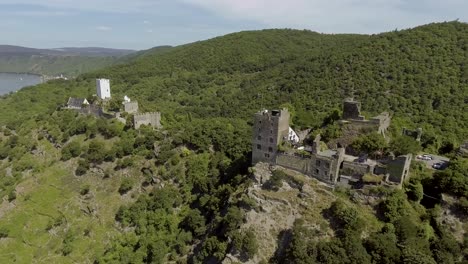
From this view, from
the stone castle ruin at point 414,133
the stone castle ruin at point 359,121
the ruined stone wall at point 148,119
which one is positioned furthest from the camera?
the ruined stone wall at point 148,119

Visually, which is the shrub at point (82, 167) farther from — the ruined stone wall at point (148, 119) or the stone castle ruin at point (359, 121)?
the stone castle ruin at point (359, 121)

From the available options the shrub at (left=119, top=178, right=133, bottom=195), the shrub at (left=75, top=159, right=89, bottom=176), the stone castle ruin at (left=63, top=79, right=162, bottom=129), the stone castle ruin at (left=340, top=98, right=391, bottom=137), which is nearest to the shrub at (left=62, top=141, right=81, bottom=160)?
the shrub at (left=75, top=159, right=89, bottom=176)

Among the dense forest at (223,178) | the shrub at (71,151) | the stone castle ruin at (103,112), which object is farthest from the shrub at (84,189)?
the stone castle ruin at (103,112)

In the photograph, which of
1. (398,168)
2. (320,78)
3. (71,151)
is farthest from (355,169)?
(320,78)

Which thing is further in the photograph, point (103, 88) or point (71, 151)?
point (103, 88)

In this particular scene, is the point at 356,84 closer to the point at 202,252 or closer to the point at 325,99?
the point at 325,99

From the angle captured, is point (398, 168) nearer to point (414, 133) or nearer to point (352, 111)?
point (352, 111)

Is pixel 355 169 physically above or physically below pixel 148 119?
above
